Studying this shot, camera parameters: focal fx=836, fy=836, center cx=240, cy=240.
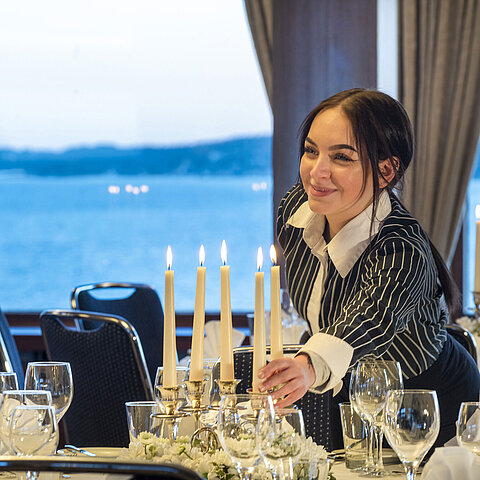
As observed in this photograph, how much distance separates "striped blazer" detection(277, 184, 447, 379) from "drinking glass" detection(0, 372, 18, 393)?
2.05 feet

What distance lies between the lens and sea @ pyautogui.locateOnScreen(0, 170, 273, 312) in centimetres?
507

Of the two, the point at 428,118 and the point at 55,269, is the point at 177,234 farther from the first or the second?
the point at 428,118

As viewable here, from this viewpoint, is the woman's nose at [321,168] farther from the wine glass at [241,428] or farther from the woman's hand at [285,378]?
the wine glass at [241,428]

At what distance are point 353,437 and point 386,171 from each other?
1.94 ft

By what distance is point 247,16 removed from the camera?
469cm

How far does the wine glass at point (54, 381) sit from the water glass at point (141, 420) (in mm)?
293

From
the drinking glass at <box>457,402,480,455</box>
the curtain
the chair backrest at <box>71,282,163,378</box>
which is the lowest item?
the chair backrest at <box>71,282,163,378</box>

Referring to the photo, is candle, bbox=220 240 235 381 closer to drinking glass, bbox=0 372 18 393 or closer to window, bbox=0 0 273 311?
drinking glass, bbox=0 372 18 393

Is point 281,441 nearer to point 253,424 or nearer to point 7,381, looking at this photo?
point 253,424

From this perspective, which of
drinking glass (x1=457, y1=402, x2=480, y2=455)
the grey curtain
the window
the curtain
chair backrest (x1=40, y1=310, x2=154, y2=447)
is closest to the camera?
drinking glass (x1=457, y1=402, x2=480, y2=455)

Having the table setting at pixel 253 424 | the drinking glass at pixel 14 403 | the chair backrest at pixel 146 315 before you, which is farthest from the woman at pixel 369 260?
the chair backrest at pixel 146 315

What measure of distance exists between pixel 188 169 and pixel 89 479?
12.5ft

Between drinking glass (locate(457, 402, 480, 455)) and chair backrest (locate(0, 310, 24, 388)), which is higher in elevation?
drinking glass (locate(457, 402, 480, 455))

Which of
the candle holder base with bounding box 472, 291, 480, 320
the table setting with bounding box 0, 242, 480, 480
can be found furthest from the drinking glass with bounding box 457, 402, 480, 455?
the candle holder base with bounding box 472, 291, 480, 320
